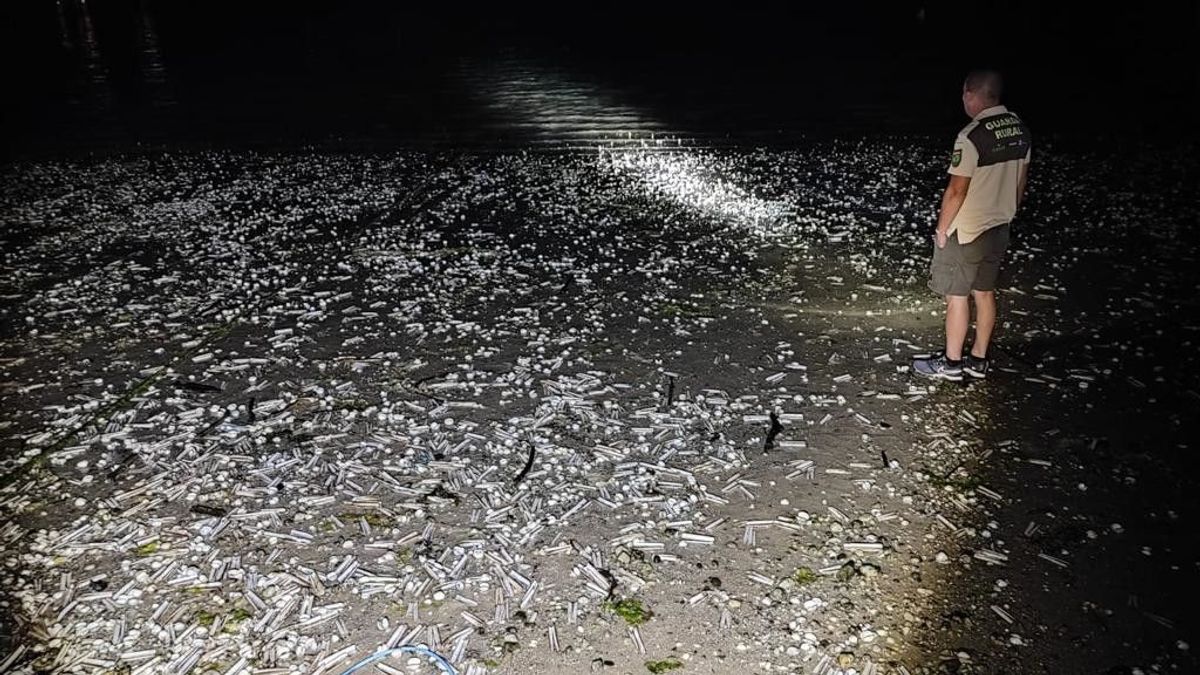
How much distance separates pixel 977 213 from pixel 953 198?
270 mm

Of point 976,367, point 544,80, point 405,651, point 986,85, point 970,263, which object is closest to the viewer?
point 405,651

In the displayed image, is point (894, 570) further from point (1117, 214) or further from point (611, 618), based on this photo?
point (1117, 214)

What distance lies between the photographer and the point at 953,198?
18.9 ft

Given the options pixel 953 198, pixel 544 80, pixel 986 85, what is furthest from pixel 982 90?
pixel 544 80

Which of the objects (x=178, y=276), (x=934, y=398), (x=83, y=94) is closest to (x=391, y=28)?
(x=83, y=94)

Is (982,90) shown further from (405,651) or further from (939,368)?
(405,651)

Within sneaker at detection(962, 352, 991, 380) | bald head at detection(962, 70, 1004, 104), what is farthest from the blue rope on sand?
bald head at detection(962, 70, 1004, 104)

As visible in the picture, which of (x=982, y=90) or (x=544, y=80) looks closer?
(x=982, y=90)

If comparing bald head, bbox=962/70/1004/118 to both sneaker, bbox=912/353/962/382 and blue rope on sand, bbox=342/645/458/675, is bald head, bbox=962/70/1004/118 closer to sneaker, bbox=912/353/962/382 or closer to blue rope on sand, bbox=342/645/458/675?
sneaker, bbox=912/353/962/382

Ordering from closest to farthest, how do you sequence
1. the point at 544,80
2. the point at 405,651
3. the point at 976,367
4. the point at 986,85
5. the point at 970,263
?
the point at 405,651 < the point at 986,85 < the point at 970,263 < the point at 976,367 < the point at 544,80

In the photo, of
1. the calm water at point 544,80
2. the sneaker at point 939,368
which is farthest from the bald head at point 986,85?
the calm water at point 544,80

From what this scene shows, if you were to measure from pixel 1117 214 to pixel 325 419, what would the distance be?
10.6 meters

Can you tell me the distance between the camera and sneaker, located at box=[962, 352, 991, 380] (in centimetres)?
648

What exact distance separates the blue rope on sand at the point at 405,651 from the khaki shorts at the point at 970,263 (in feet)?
15.9
